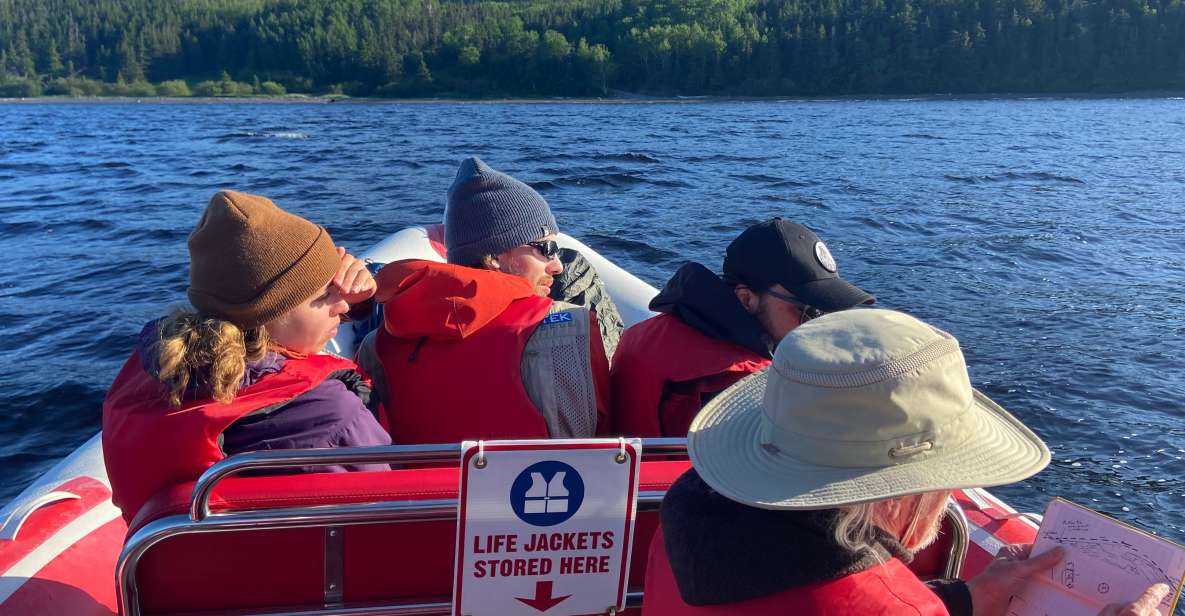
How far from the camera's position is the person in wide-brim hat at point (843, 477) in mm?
1118

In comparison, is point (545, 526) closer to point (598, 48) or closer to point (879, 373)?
point (879, 373)

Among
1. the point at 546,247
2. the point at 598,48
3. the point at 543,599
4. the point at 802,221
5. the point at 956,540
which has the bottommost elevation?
the point at 802,221

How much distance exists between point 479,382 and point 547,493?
429mm

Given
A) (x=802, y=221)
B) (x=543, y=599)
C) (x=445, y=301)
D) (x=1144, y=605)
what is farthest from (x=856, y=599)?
(x=802, y=221)

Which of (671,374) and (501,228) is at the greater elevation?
(501,228)

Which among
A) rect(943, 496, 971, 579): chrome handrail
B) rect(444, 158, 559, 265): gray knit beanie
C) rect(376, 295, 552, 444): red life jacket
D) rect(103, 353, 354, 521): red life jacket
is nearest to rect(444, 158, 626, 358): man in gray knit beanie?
rect(444, 158, 559, 265): gray knit beanie

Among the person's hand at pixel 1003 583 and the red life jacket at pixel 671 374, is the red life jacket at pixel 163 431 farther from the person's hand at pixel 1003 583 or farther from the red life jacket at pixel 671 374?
the person's hand at pixel 1003 583

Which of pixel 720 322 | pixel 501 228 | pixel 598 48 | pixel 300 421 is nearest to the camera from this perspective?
pixel 300 421

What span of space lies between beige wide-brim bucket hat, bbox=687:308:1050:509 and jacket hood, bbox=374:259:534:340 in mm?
965

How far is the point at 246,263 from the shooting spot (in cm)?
182

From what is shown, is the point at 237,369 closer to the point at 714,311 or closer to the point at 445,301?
the point at 445,301

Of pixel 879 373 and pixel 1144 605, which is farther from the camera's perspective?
pixel 1144 605

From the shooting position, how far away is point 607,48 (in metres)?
79.4

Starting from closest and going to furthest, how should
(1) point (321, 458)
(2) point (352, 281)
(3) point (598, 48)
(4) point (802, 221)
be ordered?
1. (1) point (321, 458)
2. (2) point (352, 281)
3. (4) point (802, 221)
4. (3) point (598, 48)
